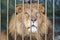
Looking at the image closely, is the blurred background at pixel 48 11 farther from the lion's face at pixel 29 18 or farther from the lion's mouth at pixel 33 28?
the lion's mouth at pixel 33 28

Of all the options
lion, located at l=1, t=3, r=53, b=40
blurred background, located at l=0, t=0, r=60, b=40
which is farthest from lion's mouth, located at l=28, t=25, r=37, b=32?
blurred background, located at l=0, t=0, r=60, b=40

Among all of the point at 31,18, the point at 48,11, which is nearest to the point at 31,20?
the point at 31,18

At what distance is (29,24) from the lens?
235 cm

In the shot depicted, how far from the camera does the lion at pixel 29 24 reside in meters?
2.35

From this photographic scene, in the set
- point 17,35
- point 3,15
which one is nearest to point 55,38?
point 17,35

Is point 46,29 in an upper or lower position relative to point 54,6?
lower

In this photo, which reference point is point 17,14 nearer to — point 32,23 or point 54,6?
point 32,23

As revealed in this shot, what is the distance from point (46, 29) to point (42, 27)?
0.06 m

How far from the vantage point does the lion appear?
2350 mm

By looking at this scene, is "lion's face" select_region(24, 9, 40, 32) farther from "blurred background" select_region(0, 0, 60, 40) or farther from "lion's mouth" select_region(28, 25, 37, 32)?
"blurred background" select_region(0, 0, 60, 40)

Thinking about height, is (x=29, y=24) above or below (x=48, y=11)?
below

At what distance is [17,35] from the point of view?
236 cm

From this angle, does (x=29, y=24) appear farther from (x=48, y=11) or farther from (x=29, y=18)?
(x=48, y=11)

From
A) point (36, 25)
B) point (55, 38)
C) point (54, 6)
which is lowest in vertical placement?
point (55, 38)
